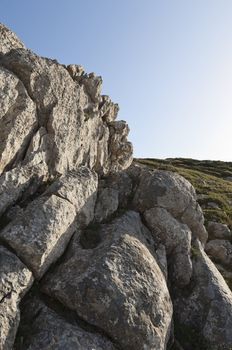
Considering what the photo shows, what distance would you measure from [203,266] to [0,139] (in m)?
16.8

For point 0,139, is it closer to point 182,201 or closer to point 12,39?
point 12,39

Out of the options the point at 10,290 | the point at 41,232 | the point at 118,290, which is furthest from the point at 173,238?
the point at 10,290

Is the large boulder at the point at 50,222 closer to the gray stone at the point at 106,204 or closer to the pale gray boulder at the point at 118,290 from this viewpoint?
the gray stone at the point at 106,204

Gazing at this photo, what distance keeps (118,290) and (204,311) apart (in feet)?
25.6

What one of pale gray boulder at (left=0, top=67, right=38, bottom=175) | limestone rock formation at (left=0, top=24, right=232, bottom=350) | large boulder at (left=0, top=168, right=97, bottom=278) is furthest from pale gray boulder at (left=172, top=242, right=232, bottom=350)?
pale gray boulder at (left=0, top=67, right=38, bottom=175)

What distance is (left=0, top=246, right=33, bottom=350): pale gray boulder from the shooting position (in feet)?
54.8

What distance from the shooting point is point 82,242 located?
2334 centimetres

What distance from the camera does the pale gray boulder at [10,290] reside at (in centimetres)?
1670

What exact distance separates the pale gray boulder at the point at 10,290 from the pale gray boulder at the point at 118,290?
5.29ft

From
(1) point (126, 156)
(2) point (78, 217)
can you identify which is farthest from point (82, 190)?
(1) point (126, 156)

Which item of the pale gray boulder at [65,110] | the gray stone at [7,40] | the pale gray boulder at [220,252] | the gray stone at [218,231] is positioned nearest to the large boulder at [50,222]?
the pale gray boulder at [65,110]

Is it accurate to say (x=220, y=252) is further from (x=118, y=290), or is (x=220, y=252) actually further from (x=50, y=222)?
(x=50, y=222)

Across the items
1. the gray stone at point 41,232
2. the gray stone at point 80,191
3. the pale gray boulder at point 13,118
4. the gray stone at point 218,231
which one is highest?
the pale gray boulder at point 13,118

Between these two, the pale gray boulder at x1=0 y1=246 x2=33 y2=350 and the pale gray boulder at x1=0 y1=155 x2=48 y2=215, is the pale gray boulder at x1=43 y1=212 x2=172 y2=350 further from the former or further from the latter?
the pale gray boulder at x1=0 y1=155 x2=48 y2=215
